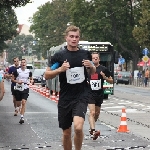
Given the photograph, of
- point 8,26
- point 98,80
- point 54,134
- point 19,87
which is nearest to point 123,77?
point 8,26

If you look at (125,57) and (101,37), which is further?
(125,57)

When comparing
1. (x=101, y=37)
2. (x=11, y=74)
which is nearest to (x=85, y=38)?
(x=101, y=37)

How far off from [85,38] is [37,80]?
1442cm

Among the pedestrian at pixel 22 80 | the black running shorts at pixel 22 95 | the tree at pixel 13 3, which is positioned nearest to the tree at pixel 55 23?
the tree at pixel 13 3

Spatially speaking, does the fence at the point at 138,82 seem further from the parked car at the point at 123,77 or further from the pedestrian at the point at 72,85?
the pedestrian at the point at 72,85

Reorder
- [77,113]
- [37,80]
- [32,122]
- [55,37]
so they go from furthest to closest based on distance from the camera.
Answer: [55,37]
[37,80]
[32,122]
[77,113]

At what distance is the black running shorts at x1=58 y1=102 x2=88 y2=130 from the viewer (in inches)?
343

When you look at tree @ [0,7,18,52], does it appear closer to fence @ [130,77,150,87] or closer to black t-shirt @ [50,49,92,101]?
fence @ [130,77,150,87]

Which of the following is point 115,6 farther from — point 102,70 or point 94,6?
point 102,70

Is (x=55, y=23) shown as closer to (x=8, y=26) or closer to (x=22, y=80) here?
(x=8, y=26)

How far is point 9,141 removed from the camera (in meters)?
13.0

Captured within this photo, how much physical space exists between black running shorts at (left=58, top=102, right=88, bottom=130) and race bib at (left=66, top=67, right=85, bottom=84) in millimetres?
320

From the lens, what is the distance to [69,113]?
28.8ft

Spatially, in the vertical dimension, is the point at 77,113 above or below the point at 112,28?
below
